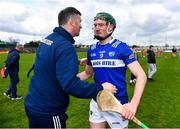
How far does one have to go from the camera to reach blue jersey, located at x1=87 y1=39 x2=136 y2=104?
635cm

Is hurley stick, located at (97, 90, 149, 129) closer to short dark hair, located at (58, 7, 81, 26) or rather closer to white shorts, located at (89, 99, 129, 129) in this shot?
short dark hair, located at (58, 7, 81, 26)

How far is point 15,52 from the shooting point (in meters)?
16.8

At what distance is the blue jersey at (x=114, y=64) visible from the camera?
6.35 metres

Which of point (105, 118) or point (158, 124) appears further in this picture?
point (158, 124)

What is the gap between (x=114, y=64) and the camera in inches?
252

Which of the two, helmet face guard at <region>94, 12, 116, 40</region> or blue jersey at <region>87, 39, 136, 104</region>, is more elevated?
helmet face guard at <region>94, 12, 116, 40</region>

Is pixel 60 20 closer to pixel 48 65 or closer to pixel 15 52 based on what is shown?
pixel 48 65

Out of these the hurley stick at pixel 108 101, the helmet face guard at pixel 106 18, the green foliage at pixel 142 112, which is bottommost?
the green foliage at pixel 142 112

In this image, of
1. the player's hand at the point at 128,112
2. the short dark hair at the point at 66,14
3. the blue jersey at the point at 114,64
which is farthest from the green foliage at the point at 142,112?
the short dark hair at the point at 66,14

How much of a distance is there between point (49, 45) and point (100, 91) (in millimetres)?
848

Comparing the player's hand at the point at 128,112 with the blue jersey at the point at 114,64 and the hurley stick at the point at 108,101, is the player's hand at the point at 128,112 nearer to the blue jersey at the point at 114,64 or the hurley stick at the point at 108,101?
the hurley stick at the point at 108,101

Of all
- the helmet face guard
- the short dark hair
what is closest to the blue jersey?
the helmet face guard

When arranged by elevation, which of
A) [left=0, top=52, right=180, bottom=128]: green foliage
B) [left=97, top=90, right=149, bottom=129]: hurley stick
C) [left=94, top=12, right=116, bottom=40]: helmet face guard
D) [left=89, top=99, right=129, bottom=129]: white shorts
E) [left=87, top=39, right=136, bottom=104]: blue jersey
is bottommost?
[left=0, top=52, right=180, bottom=128]: green foliage

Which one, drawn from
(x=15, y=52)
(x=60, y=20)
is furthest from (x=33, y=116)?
(x=15, y=52)
